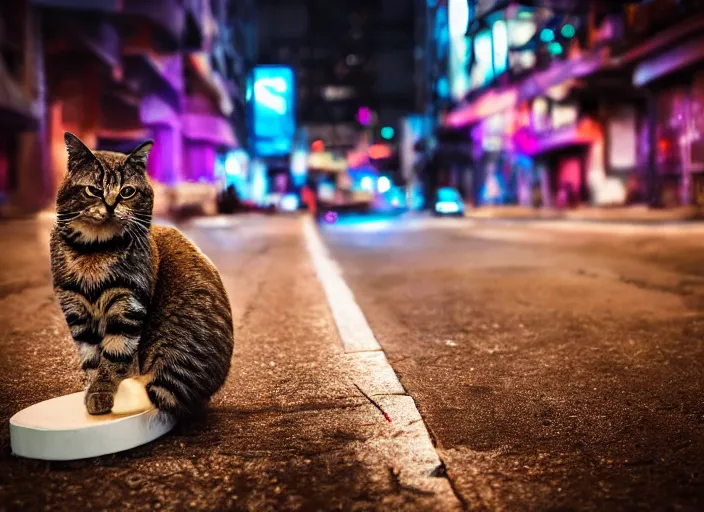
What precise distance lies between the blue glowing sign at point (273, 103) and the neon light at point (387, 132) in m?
26.4

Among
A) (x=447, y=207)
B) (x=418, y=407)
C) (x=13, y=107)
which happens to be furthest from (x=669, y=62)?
(x=418, y=407)

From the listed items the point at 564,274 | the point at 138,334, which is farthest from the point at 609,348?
the point at 564,274

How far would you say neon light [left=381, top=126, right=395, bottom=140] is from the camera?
9350 centimetres

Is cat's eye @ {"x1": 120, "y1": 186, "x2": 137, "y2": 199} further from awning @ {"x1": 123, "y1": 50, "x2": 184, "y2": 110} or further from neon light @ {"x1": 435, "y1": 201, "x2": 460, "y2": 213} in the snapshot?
neon light @ {"x1": 435, "y1": 201, "x2": 460, "y2": 213}

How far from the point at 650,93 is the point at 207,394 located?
97.8ft

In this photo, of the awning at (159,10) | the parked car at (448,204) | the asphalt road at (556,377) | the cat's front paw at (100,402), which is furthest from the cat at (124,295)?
the parked car at (448,204)

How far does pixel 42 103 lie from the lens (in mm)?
25766

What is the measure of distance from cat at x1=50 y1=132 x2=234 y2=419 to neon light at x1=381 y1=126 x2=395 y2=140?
3644 inches

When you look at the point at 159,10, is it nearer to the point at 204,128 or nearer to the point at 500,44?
the point at 204,128

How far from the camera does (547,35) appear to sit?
122ft

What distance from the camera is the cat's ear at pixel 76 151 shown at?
2365mm

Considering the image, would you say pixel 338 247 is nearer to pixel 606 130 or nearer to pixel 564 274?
pixel 564 274

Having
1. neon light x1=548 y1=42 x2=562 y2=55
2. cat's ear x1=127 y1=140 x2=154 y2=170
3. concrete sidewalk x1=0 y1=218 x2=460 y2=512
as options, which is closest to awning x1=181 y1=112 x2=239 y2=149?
neon light x1=548 y1=42 x2=562 y2=55

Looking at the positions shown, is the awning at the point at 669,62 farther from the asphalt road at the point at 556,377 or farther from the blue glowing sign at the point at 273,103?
the blue glowing sign at the point at 273,103
